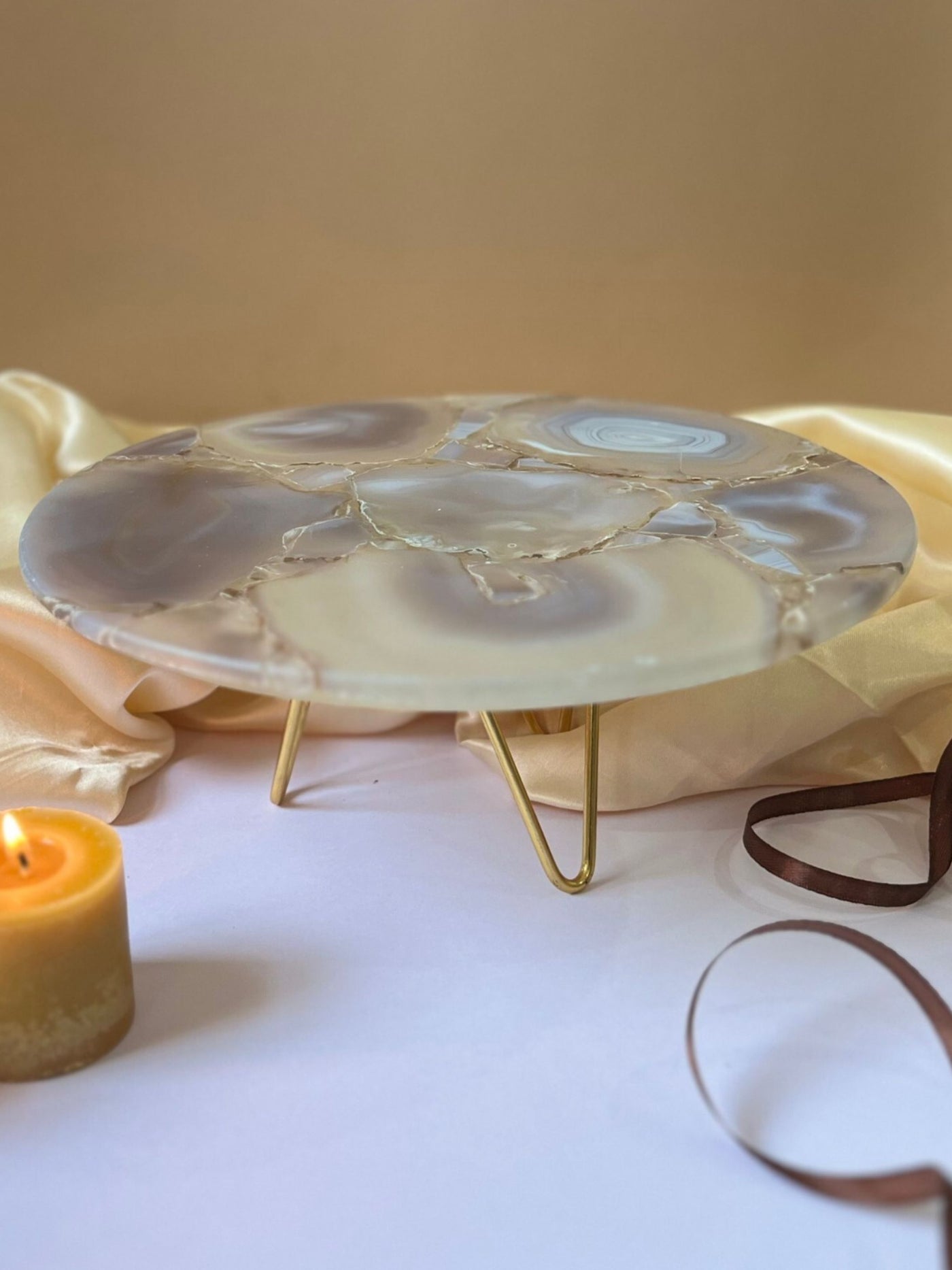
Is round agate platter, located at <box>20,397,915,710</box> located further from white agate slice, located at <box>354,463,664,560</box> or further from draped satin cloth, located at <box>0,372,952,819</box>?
draped satin cloth, located at <box>0,372,952,819</box>

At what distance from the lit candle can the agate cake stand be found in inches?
5.2

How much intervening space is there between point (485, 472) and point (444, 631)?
1.02 feet

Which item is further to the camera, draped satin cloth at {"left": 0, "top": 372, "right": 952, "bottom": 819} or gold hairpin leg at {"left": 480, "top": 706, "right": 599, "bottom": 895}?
draped satin cloth at {"left": 0, "top": 372, "right": 952, "bottom": 819}

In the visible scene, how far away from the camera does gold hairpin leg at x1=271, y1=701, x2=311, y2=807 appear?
1038 millimetres

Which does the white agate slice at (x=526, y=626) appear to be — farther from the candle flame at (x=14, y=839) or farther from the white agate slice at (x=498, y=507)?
the candle flame at (x=14, y=839)

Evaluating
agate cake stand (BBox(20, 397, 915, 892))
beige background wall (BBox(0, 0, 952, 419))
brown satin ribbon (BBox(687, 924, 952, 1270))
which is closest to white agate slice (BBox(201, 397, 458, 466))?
agate cake stand (BBox(20, 397, 915, 892))

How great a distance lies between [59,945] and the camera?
0.73m

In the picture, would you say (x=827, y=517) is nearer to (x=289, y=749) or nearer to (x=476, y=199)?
(x=289, y=749)

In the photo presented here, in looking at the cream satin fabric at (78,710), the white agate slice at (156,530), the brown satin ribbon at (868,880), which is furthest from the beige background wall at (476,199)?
the brown satin ribbon at (868,880)

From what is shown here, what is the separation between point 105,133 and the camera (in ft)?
5.63

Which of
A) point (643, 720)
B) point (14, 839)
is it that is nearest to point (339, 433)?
point (643, 720)

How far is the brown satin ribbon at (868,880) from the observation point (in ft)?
3.09

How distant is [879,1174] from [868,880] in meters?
0.30

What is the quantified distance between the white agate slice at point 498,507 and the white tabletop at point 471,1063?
26cm
